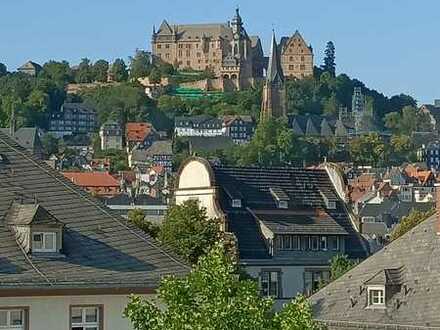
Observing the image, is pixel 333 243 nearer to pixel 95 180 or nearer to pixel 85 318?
pixel 85 318

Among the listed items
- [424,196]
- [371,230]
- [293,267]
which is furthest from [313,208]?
[424,196]

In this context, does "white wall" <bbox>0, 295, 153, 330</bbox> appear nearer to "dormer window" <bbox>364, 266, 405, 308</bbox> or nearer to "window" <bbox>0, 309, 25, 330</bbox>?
"window" <bbox>0, 309, 25, 330</bbox>

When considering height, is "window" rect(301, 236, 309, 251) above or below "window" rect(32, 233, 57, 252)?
above

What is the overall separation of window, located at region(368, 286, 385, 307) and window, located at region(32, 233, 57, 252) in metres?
12.4

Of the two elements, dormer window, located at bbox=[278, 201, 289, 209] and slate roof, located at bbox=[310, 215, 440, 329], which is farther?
dormer window, located at bbox=[278, 201, 289, 209]

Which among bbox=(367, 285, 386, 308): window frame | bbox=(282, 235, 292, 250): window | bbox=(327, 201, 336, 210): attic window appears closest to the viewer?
bbox=(367, 285, 386, 308): window frame

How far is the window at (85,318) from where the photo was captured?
19.8 metres

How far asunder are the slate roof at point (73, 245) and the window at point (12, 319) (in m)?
0.49

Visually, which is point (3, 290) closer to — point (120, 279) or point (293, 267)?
point (120, 279)

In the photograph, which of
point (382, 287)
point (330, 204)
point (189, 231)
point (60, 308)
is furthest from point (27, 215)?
point (330, 204)

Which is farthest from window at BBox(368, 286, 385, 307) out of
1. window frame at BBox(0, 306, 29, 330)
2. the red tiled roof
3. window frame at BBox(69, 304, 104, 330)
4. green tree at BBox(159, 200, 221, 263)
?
the red tiled roof

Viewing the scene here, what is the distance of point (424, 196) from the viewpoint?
7072 inches

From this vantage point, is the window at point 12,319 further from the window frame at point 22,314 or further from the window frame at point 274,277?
the window frame at point 274,277

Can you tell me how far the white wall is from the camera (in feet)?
A: 63.3
